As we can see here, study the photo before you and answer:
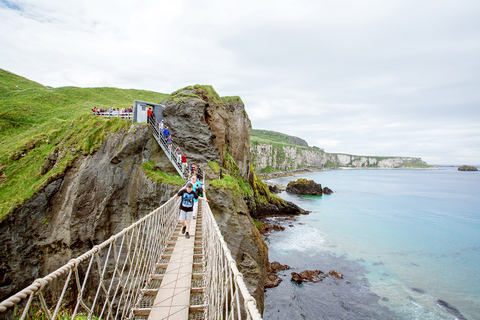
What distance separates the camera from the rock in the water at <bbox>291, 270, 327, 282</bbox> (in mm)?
17353

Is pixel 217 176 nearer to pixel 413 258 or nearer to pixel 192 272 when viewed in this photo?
pixel 192 272

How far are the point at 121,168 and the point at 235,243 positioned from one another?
8834mm

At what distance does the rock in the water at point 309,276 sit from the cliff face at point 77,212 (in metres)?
12.3

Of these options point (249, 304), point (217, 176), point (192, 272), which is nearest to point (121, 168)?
point (217, 176)

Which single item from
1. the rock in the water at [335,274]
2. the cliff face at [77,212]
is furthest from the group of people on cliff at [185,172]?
the rock in the water at [335,274]

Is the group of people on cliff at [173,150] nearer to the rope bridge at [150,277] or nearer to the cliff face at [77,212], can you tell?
the cliff face at [77,212]

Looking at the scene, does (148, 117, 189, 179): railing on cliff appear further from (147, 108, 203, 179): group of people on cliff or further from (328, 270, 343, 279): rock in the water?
(328, 270, 343, 279): rock in the water

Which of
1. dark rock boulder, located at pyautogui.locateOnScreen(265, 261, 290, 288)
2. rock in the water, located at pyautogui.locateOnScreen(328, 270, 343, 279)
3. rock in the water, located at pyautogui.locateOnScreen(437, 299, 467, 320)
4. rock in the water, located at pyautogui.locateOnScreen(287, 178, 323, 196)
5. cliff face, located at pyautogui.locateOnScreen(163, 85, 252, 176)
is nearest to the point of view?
rock in the water, located at pyautogui.locateOnScreen(437, 299, 467, 320)

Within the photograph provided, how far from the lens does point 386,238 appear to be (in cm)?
2819

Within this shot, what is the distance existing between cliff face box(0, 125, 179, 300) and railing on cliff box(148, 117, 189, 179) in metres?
1.75

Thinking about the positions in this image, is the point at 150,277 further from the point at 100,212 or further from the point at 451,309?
the point at 451,309

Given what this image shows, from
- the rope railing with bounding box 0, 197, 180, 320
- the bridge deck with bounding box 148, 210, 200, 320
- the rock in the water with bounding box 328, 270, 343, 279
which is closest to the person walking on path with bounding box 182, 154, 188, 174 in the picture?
the rope railing with bounding box 0, 197, 180, 320

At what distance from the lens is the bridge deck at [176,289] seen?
3.86 metres

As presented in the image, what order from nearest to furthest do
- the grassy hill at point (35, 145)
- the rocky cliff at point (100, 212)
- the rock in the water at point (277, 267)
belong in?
the rocky cliff at point (100, 212) → the grassy hill at point (35, 145) → the rock in the water at point (277, 267)
